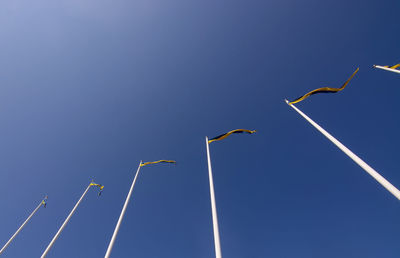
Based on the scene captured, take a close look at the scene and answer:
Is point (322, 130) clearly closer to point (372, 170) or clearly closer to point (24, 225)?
point (372, 170)

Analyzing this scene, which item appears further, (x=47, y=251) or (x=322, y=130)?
(x=47, y=251)

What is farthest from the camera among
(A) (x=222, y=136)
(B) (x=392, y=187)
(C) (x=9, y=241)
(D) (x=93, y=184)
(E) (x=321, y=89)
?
(D) (x=93, y=184)

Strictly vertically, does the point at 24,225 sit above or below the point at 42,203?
below

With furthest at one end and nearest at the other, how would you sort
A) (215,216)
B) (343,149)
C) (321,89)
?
(321,89), (343,149), (215,216)

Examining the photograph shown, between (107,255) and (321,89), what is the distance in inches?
597

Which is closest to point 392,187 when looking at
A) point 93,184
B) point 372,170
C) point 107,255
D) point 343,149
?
point 372,170

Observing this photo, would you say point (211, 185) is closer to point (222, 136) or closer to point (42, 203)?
point (222, 136)

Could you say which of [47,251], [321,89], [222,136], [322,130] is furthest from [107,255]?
[321,89]

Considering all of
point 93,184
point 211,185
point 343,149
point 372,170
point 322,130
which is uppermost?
point 93,184

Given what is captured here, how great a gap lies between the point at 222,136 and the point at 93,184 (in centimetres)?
1403

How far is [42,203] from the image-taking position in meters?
19.1

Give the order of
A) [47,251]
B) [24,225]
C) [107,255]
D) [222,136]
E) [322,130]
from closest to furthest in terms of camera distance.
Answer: [107,255]
[322,130]
[47,251]
[222,136]
[24,225]

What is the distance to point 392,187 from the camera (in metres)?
5.72

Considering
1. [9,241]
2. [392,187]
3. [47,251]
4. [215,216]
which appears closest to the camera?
[392,187]
